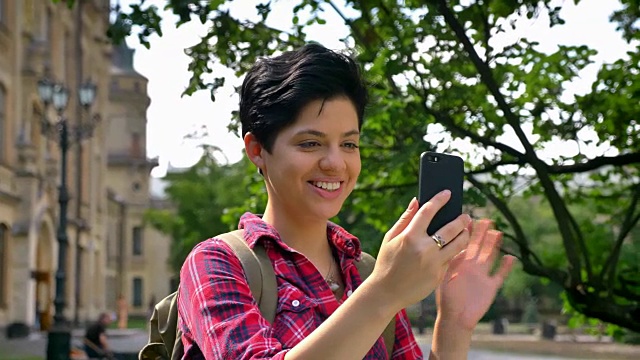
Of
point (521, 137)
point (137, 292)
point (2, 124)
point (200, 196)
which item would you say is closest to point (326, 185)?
point (521, 137)

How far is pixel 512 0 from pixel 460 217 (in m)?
5.98

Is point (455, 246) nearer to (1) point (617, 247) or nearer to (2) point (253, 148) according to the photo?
(2) point (253, 148)

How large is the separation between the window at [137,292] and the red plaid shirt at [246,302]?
271 feet

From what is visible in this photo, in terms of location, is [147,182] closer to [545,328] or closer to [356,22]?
[545,328]

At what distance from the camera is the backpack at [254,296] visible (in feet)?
6.73

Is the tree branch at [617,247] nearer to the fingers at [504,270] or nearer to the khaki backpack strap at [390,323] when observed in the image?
the khaki backpack strap at [390,323]

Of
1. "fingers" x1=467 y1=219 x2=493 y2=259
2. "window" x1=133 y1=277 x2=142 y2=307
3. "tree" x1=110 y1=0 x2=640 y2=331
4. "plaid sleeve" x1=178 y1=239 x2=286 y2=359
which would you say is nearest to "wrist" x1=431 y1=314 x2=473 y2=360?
"fingers" x1=467 y1=219 x2=493 y2=259

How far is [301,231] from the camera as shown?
2244 millimetres

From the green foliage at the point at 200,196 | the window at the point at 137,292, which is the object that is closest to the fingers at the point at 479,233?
the green foliage at the point at 200,196

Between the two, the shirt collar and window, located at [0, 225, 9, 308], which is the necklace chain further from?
window, located at [0, 225, 9, 308]

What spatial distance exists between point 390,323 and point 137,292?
275 ft

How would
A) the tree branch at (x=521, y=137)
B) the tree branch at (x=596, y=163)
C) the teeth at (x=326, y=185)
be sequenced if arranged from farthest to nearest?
the tree branch at (x=596, y=163) < the tree branch at (x=521, y=137) < the teeth at (x=326, y=185)

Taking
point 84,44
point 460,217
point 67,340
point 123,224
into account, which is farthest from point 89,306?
point 460,217

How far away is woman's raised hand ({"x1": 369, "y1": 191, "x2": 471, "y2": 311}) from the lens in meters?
1.77
